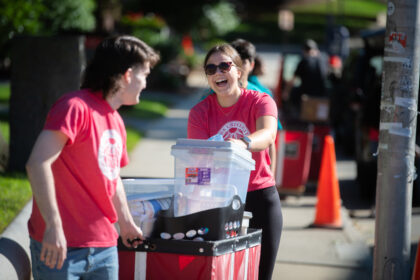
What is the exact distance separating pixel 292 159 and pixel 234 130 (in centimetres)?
522

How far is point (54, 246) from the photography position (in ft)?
8.91

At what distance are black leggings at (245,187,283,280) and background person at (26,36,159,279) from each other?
1.10 m

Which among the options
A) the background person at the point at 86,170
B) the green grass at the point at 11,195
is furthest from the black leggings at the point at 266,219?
the green grass at the point at 11,195

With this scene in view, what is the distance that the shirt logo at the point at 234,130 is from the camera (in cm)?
387

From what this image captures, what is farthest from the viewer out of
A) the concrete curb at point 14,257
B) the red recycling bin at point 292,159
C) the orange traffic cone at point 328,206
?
the red recycling bin at point 292,159

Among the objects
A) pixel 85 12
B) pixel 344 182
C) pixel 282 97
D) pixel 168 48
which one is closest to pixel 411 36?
pixel 344 182

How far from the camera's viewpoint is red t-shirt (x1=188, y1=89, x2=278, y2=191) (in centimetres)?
387

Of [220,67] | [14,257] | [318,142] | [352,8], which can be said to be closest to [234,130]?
[220,67]

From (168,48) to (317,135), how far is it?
47.0ft

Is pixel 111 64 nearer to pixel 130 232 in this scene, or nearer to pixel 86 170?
pixel 86 170

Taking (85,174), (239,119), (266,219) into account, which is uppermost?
(239,119)

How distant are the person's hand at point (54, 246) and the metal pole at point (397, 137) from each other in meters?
2.40

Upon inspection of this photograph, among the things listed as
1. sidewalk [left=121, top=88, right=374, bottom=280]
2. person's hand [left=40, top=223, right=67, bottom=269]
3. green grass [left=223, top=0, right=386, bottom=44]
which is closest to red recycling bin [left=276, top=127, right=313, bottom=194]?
sidewalk [left=121, top=88, right=374, bottom=280]

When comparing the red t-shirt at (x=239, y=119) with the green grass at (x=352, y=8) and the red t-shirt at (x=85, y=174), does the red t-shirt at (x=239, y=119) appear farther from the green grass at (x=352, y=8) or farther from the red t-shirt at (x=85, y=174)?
the green grass at (x=352, y=8)
